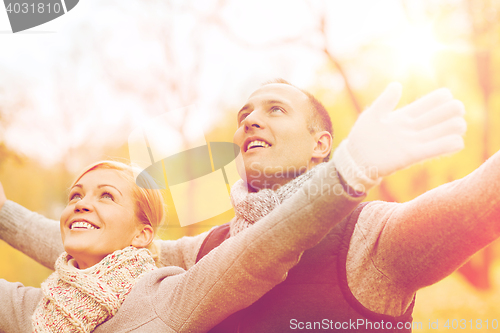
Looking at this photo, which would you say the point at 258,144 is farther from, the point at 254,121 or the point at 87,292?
the point at 87,292

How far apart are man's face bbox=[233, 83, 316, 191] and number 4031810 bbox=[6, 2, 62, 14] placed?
1.13 m

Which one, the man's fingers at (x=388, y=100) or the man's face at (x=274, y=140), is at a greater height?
the man's fingers at (x=388, y=100)

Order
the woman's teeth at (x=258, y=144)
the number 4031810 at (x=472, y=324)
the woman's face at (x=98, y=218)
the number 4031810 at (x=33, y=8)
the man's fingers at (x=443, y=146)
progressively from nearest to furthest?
the man's fingers at (x=443, y=146) → the woman's face at (x=98, y=218) → the woman's teeth at (x=258, y=144) → the number 4031810 at (x=472, y=324) → the number 4031810 at (x=33, y=8)

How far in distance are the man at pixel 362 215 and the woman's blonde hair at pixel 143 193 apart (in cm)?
17

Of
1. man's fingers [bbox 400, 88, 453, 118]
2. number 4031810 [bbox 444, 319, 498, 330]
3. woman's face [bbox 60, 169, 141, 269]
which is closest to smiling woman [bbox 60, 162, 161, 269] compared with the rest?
woman's face [bbox 60, 169, 141, 269]

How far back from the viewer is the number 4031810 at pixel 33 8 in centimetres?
149

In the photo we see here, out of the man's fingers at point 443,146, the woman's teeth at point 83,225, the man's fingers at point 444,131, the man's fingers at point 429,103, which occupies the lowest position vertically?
the woman's teeth at point 83,225

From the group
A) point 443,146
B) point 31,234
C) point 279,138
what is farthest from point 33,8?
point 443,146

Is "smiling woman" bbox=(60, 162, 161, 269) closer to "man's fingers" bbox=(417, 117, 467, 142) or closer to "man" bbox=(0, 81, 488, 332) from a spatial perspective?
"man" bbox=(0, 81, 488, 332)

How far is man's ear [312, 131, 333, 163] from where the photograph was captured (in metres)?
1.05

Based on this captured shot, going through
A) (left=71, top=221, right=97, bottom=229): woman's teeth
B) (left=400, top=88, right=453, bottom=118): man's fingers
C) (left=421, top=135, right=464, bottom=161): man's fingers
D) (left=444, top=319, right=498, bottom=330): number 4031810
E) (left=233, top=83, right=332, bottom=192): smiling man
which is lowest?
(left=444, top=319, right=498, bottom=330): number 4031810

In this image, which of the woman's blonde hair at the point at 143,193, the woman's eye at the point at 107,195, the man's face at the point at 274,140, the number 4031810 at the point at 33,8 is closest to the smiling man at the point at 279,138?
the man's face at the point at 274,140

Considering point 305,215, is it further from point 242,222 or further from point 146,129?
point 146,129

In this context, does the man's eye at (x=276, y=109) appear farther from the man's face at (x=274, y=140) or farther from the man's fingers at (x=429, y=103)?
the man's fingers at (x=429, y=103)
